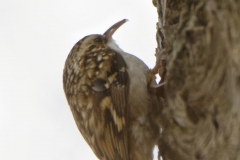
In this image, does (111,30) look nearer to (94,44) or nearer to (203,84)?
(94,44)

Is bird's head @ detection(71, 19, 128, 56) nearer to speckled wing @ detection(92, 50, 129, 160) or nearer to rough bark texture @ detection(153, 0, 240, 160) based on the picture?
speckled wing @ detection(92, 50, 129, 160)

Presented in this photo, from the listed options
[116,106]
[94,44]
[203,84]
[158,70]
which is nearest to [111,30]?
[94,44]

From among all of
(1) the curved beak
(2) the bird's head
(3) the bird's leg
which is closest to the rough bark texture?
(3) the bird's leg

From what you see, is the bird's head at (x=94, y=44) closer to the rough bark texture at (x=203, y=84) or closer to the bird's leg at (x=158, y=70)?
the bird's leg at (x=158, y=70)

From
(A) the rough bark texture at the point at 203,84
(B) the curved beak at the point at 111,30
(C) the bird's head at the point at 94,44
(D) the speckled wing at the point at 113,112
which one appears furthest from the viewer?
(B) the curved beak at the point at 111,30

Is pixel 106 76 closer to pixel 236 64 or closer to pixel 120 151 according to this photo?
pixel 120 151

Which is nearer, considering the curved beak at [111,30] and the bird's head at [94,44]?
the bird's head at [94,44]

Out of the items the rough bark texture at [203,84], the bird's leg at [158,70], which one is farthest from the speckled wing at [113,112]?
the rough bark texture at [203,84]
